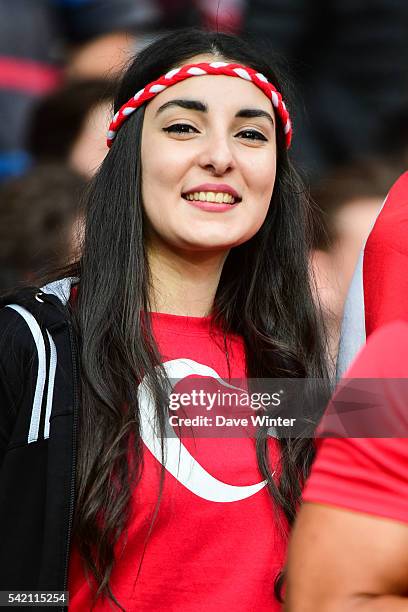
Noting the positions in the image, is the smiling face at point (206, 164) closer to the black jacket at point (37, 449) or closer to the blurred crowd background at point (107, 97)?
the black jacket at point (37, 449)

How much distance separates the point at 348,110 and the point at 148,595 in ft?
11.2

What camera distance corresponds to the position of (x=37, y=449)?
2.30 meters

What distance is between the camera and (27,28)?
15.8 ft

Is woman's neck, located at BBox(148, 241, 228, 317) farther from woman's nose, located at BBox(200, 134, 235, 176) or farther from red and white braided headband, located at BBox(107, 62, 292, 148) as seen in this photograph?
red and white braided headband, located at BBox(107, 62, 292, 148)

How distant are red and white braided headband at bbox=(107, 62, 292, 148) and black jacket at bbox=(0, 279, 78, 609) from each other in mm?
587

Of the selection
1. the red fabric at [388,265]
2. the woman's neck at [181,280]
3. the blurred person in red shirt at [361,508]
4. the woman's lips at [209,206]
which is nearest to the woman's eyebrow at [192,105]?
the woman's lips at [209,206]

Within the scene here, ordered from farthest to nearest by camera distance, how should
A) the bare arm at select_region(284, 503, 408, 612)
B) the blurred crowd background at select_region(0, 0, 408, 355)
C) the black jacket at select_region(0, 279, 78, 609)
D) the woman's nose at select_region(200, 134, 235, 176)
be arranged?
the blurred crowd background at select_region(0, 0, 408, 355) < the woman's nose at select_region(200, 134, 235, 176) < the black jacket at select_region(0, 279, 78, 609) < the bare arm at select_region(284, 503, 408, 612)

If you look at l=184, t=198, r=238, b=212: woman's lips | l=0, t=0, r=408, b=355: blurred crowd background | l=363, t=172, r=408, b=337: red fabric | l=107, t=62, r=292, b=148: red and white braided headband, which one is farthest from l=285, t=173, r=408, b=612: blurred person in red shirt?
l=0, t=0, r=408, b=355: blurred crowd background

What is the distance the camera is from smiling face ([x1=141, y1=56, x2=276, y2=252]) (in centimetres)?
262

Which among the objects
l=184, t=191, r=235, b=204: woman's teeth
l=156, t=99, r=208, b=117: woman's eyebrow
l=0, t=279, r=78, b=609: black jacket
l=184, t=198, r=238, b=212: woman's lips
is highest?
l=156, t=99, r=208, b=117: woman's eyebrow

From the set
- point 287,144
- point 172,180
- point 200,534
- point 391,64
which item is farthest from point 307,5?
point 200,534

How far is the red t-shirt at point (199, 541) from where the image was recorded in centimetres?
232

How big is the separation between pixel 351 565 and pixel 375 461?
0.15 m

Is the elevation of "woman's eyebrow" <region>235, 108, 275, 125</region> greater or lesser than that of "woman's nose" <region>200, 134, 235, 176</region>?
greater
